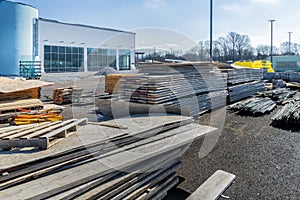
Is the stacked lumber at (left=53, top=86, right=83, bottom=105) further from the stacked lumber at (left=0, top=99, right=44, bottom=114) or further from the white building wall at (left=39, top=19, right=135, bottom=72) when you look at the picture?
the white building wall at (left=39, top=19, right=135, bottom=72)

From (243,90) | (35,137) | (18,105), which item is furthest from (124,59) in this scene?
(35,137)

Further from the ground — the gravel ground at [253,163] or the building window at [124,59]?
the building window at [124,59]

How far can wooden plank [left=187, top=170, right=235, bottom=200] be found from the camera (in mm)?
3267

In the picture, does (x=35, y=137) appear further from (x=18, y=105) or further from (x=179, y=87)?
(x=179, y=87)

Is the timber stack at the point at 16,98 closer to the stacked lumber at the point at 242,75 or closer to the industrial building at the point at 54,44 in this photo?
the stacked lumber at the point at 242,75

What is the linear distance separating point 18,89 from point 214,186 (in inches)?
237

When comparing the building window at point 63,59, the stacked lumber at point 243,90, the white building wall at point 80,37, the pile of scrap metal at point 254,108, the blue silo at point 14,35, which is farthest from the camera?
the building window at point 63,59

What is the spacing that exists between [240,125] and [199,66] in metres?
3.00

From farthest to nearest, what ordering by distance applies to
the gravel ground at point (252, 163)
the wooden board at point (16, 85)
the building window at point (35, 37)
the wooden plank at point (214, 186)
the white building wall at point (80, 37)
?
the white building wall at point (80, 37) → the building window at point (35, 37) → the wooden board at point (16, 85) → the gravel ground at point (252, 163) → the wooden plank at point (214, 186)

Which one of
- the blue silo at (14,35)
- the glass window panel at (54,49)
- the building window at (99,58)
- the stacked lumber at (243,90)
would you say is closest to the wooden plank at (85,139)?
the stacked lumber at (243,90)

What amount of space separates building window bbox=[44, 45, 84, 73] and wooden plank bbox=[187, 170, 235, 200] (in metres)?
26.3

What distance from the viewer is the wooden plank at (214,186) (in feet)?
10.7

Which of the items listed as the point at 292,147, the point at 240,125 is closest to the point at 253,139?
the point at 292,147

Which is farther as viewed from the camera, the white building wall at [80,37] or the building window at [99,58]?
the building window at [99,58]
